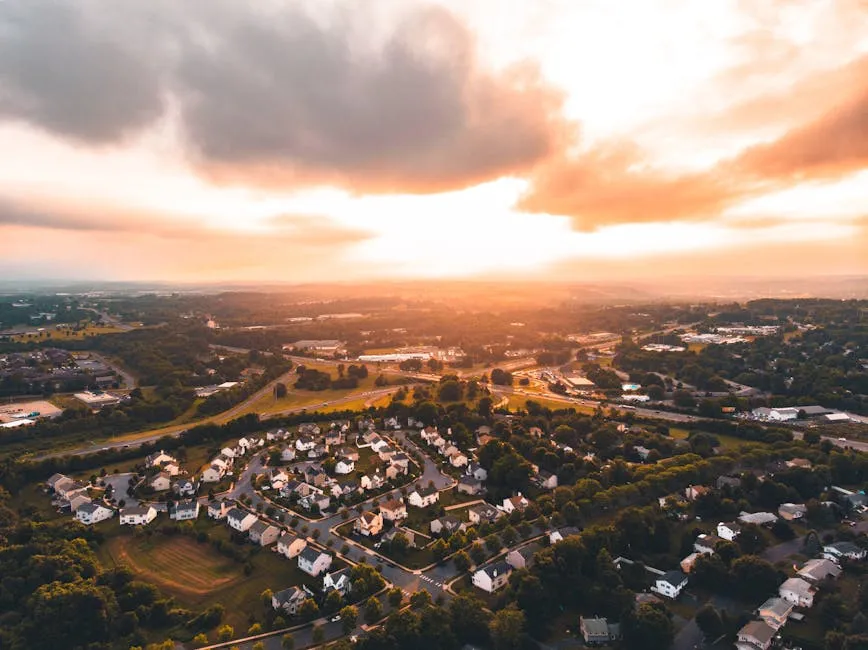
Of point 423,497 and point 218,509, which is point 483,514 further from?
point 218,509

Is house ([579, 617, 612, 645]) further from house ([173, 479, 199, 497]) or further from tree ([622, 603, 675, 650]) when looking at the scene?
house ([173, 479, 199, 497])

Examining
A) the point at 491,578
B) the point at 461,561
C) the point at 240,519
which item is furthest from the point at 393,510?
the point at 240,519

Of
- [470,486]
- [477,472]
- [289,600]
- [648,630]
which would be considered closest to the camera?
[648,630]

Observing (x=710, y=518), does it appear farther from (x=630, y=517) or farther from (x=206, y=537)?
(x=206, y=537)

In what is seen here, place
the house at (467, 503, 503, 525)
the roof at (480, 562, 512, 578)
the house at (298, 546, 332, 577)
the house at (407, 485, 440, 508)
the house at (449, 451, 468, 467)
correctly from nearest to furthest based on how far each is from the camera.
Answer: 1. the roof at (480, 562, 512, 578)
2. the house at (298, 546, 332, 577)
3. the house at (467, 503, 503, 525)
4. the house at (407, 485, 440, 508)
5. the house at (449, 451, 468, 467)

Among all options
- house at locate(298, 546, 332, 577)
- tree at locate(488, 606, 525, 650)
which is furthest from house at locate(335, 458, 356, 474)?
tree at locate(488, 606, 525, 650)

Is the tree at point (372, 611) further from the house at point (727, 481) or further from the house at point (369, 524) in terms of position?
the house at point (727, 481)
